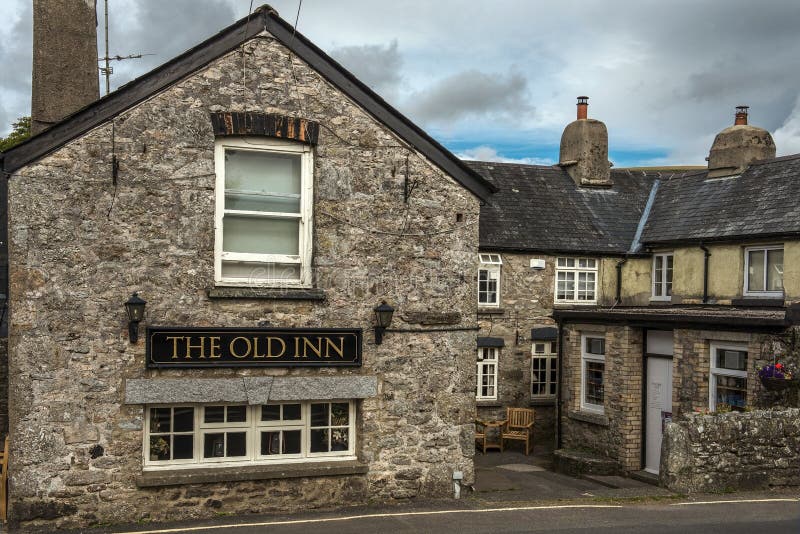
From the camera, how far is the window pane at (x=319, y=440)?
1130 centimetres

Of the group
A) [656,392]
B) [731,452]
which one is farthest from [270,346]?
[656,392]

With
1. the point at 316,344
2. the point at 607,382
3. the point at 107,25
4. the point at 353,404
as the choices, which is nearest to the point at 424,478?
the point at 353,404

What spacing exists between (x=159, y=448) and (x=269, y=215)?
3.49 m

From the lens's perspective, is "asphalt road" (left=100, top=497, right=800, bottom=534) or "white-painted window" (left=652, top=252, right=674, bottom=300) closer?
"asphalt road" (left=100, top=497, right=800, bottom=534)

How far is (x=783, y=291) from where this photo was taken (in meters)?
18.6

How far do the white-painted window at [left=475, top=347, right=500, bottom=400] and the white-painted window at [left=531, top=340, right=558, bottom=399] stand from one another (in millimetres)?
1209

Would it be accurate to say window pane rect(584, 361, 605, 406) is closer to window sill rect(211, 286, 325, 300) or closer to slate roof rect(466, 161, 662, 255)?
slate roof rect(466, 161, 662, 255)

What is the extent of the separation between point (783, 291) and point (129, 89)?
50.3ft

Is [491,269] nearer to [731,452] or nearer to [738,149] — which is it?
[738,149]

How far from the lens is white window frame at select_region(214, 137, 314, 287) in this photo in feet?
35.5

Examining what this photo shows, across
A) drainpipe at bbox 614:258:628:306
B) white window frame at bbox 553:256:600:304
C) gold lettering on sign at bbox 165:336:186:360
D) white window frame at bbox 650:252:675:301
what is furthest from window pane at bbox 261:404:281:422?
drainpipe at bbox 614:258:628:306

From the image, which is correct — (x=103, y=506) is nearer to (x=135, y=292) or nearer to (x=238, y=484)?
(x=238, y=484)

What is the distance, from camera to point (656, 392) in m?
17.4

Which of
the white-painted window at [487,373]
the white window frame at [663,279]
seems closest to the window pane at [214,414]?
the white-painted window at [487,373]
